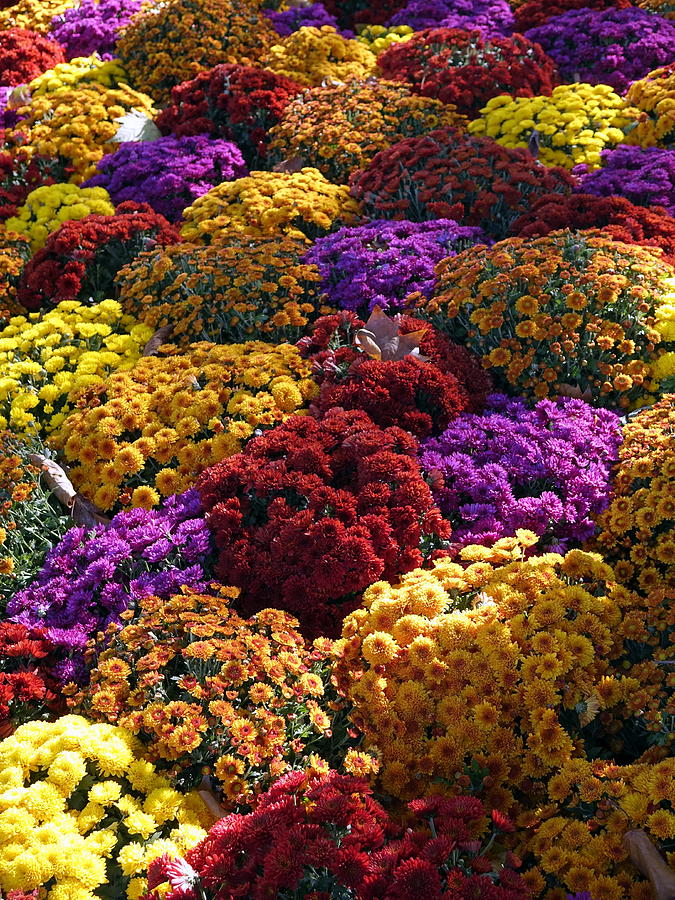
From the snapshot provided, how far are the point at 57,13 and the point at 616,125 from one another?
1009 centimetres

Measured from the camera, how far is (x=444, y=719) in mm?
3014

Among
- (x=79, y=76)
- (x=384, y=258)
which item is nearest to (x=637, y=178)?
(x=384, y=258)

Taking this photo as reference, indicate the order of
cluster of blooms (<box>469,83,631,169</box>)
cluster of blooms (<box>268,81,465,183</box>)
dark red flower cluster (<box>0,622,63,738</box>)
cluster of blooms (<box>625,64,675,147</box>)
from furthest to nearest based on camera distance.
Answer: cluster of blooms (<box>268,81,465,183</box>)
cluster of blooms (<box>469,83,631,169</box>)
cluster of blooms (<box>625,64,675,147</box>)
dark red flower cluster (<box>0,622,63,738</box>)

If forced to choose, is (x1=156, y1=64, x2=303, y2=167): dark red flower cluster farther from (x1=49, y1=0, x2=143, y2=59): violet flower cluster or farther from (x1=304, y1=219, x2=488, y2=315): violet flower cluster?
(x1=304, y1=219, x2=488, y2=315): violet flower cluster

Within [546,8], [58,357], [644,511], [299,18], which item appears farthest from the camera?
[299,18]

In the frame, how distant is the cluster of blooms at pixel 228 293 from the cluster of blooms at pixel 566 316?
113 centimetres

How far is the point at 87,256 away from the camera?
678cm

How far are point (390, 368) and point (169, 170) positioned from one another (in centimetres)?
513

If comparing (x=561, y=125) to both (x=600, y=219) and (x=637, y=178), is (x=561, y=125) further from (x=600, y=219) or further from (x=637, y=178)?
(x=600, y=219)

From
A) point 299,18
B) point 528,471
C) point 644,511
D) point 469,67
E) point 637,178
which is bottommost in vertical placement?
point 528,471

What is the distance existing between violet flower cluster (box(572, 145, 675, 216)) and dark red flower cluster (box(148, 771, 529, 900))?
5.99 m

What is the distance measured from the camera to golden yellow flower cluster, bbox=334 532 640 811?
2.91 metres

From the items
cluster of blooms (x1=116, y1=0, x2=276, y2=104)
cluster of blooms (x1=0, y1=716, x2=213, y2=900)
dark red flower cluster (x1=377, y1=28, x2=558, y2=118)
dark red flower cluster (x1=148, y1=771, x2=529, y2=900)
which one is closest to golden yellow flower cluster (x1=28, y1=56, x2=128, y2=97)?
cluster of blooms (x1=116, y1=0, x2=276, y2=104)

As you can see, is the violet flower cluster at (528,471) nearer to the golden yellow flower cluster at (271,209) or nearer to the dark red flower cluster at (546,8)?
the golden yellow flower cluster at (271,209)
